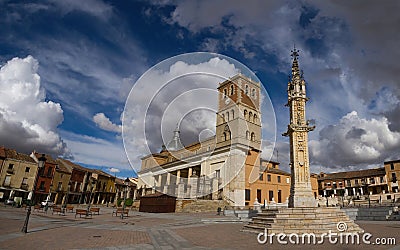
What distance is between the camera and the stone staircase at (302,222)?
1266 centimetres

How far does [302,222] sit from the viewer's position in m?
13.0

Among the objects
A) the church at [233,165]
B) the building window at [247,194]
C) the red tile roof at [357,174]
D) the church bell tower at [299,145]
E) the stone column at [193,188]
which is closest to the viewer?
the church bell tower at [299,145]

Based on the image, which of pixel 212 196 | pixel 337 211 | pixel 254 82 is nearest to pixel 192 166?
pixel 212 196

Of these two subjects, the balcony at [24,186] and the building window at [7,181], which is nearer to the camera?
the building window at [7,181]

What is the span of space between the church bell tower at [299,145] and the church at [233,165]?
19.6m

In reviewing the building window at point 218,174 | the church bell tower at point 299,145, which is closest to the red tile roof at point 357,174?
the building window at point 218,174

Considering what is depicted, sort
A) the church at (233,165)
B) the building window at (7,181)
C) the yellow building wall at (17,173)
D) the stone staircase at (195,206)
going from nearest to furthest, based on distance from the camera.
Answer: the stone staircase at (195,206) → the church at (233,165) → the building window at (7,181) → the yellow building wall at (17,173)

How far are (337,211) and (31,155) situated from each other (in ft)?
180

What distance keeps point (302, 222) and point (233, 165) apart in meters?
28.8

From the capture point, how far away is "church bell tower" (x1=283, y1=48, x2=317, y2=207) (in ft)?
51.7

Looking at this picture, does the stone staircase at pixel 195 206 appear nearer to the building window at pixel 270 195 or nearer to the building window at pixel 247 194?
the building window at pixel 247 194

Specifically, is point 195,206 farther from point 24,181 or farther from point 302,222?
point 24,181

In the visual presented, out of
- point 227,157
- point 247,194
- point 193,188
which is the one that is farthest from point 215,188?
point 227,157

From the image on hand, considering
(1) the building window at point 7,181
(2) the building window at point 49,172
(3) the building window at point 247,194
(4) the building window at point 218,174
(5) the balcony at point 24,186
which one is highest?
(4) the building window at point 218,174
